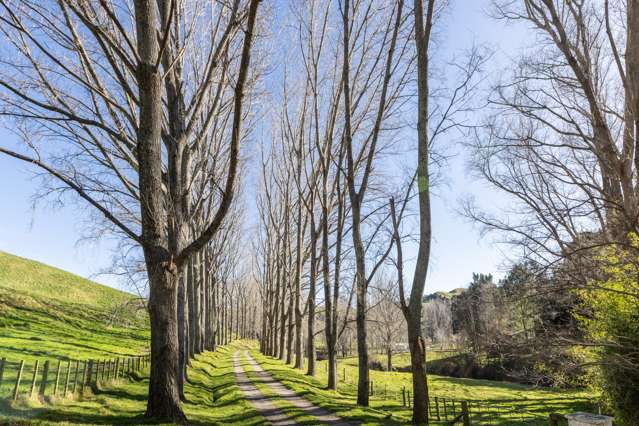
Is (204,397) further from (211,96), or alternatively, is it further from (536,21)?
(536,21)

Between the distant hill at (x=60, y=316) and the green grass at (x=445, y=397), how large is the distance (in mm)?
6972

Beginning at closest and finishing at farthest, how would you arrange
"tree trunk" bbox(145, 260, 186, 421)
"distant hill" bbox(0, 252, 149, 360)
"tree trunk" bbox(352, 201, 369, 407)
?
1. "tree trunk" bbox(145, 260, 186, 421)
2. "tree trunk" bbox(352, 201, 369, 407)
3. "distant hill" bbox(0, 252, 149, 360)

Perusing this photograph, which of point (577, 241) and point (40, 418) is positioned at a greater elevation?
point (577, 241)

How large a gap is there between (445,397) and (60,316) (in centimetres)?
2921

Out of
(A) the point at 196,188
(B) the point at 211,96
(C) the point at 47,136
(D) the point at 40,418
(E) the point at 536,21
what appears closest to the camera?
(D) the point at 40,418

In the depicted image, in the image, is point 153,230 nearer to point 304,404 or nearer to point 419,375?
point 419,375

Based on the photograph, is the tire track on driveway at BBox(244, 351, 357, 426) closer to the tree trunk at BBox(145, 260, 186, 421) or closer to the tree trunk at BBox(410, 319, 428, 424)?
the tree trunk at BBox(410, 319, 428, 424)

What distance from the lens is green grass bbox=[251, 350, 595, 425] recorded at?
12.9 m

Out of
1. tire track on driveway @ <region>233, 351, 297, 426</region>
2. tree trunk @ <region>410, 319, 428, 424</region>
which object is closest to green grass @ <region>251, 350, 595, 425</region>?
tree trunk @ <region>410, 319, 428, 424</region>

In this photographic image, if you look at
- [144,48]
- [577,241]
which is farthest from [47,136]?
[577,241]

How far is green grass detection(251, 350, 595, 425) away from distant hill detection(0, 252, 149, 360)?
6.97 m

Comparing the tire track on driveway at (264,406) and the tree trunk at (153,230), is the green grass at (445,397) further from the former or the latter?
the tree trunk at (153,230)

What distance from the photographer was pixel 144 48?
797 centimetres

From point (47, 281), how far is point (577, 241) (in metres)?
51.9
